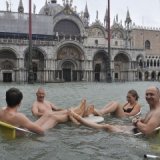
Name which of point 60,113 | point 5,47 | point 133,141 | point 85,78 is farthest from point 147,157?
point 85,78

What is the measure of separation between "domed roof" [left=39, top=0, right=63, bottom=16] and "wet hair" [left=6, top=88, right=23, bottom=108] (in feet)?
182

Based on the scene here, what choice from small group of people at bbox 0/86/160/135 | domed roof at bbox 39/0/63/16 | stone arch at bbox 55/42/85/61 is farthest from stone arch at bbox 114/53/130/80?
small group of people at bbox 0/86/160/135

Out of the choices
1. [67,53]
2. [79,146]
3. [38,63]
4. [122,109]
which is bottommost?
[79,146]

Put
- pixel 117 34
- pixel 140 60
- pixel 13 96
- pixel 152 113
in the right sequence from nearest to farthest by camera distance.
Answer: pixel 13 96 < pixel 152 113 < pixel 140 60 < pixel 117 34

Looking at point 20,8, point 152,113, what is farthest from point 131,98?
point 20,8

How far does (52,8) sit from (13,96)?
6112 cm

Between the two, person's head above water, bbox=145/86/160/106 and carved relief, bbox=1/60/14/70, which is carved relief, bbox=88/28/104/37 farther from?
person's head above water, bbox=145/86/160/106

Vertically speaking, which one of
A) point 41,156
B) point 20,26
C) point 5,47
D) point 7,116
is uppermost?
point 20,26

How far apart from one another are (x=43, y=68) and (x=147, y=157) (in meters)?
50.9

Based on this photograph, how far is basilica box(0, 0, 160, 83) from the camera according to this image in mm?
54656

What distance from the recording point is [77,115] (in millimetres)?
8539

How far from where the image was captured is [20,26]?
57938mm

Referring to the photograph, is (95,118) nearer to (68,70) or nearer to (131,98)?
(131,98)

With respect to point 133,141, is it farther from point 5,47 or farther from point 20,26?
point 20,26
